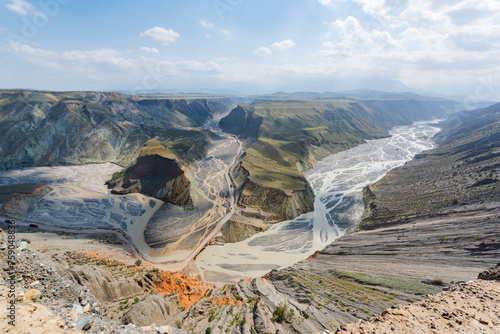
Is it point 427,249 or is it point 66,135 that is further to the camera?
point 66,135

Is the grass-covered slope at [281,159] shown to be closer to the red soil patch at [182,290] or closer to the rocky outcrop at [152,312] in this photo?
the red soil patch at [182,290]

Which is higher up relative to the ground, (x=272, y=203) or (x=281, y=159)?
(x=281, y=159)

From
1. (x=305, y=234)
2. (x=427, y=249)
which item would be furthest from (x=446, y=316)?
(x=305, y=234)

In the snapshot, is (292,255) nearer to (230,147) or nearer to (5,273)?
(5,273)

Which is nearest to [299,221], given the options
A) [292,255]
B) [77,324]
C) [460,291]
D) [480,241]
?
[292,255]

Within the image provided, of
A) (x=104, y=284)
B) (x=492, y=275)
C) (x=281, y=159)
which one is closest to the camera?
(x=492, y=275)

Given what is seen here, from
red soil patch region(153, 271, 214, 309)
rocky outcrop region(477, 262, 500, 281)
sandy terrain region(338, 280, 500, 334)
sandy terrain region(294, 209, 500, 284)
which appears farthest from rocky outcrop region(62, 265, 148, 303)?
rocky outcrop region(477, 262, 500, 281)

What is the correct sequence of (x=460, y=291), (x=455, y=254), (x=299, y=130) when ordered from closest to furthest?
(x=460, y=291), (x=455, y=254), (x=299, y=130)

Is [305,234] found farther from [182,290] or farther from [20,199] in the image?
[20,199]
